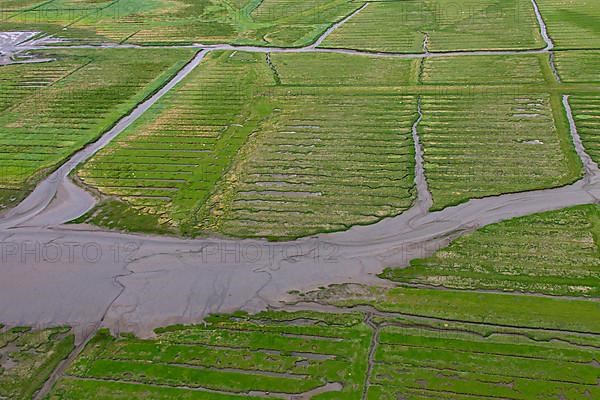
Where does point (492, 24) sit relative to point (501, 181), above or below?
above

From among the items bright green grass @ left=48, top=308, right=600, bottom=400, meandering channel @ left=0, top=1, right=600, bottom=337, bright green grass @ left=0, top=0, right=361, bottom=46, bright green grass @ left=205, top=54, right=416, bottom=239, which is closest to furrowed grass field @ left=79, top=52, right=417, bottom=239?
bright green grass @ left=205, top=54, right=416, bottom=239

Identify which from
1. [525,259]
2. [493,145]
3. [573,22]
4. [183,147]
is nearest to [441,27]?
[573,22]

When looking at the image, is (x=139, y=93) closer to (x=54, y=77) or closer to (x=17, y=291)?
(x=54, y=77)

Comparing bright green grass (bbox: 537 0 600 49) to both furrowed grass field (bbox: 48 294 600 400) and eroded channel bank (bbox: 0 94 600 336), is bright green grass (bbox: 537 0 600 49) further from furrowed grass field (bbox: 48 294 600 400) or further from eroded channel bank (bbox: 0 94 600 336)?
furrowed grass field (bbox: 48 294 600 400)

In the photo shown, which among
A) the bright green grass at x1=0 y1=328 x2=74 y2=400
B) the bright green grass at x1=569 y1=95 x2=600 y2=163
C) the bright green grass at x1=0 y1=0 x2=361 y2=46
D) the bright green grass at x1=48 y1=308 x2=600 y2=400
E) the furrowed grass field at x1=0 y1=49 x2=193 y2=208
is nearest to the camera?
the bright green grass at x1=48 y1=308 x2=600 y2=400

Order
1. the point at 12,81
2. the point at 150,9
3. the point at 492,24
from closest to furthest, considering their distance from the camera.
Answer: the point at 12,81 < the point at 492,24 < the point at 150,9

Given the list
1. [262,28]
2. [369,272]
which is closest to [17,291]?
[369,272]

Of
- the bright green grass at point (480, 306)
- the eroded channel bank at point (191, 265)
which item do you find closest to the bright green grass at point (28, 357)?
the eroded channel bank at point (191, 265)
